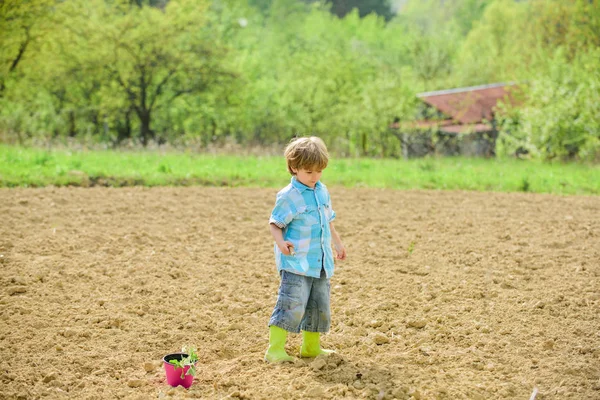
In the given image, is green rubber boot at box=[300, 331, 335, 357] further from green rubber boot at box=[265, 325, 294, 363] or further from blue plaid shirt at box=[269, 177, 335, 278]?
blue plaid shirt at box=[269, 177, 335, 278]

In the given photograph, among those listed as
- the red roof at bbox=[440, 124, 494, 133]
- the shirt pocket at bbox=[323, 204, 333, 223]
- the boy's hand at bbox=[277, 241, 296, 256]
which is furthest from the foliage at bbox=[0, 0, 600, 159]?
the boy's hand at bbox=[277, 241, 296, 256]

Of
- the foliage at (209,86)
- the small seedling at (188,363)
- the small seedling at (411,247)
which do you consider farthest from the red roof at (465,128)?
the small seedling at (188,363)

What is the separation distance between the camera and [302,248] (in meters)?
4.32

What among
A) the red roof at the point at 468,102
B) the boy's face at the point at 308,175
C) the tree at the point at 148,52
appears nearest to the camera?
the boy's face at the point at 308,175

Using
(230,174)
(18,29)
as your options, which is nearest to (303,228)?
(230,174)

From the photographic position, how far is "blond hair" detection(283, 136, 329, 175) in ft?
13.8

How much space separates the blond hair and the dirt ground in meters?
1.22

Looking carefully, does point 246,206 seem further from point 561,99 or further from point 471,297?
point 561,99

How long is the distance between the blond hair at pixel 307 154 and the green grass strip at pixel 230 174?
26.7ft

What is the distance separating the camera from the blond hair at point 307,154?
4215 mm

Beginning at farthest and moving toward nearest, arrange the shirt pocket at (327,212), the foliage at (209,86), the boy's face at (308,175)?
the foliage at (209,86) < the shirt pocket at (327,212) < the boy's face at (308,175)

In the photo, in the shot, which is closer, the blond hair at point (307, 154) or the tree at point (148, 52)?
the blond hair at point (307, 154)

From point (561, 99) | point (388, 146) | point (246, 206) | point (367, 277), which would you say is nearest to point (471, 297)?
point (367, 277)

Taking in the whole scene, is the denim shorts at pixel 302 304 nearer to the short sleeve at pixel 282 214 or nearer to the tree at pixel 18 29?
the short sleeve at pixel 282 214
